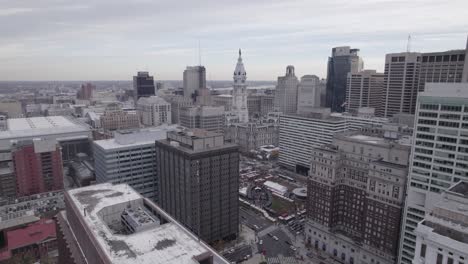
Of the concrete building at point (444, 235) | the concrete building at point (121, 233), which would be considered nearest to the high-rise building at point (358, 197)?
the concrete building at point (444, 235)

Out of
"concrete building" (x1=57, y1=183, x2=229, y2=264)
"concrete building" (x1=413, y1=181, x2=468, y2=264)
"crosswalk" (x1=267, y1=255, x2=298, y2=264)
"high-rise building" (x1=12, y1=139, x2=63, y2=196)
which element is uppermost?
"concrete building" (x1=413, y1=181, x2=468, y2=264)

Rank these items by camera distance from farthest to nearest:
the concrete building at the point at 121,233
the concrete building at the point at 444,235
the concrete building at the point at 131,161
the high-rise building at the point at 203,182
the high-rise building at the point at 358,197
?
the concrete building at the point at 131,161, the high-rise building at the point at 203,182, the high-rise building at the point at 358,197, the concrete building at the point at 121,233, the concrete building at the point at 444,235

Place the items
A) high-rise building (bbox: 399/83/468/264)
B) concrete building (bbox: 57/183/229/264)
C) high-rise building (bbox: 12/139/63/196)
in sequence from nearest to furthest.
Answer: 1. concrete building (bbox: 57/183/229/264)
2. high-rise building (bbox: 399/83/468/264)
3. high-rise building (bbox: 12/139/63/196)

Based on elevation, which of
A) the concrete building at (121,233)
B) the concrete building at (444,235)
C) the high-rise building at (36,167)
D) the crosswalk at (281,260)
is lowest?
the crosswalk at (281,260)

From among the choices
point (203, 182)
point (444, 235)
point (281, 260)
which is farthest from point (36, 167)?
point (444, 235)

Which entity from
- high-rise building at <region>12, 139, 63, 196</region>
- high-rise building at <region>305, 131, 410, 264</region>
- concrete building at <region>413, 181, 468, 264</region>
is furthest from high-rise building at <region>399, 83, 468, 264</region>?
high-rise building at <region>12, 139, 63, 196</region>

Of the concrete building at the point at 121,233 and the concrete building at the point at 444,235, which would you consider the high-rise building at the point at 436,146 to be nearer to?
the concrete building at the point at 444,235

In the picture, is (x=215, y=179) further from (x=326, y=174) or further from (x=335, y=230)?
(x=335, y=230)

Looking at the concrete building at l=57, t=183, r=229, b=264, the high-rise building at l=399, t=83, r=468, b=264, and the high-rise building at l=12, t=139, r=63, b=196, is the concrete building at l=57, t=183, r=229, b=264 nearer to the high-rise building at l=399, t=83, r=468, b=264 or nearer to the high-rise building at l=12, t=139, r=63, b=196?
the high-rise building at l=399, t=83, r=468, b=264
